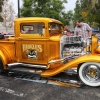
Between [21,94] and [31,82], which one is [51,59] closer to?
[31,82]

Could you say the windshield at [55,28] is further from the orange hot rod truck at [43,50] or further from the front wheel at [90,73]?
the front wheel at [90,73]

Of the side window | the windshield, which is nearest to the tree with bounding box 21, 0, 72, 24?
the windshield

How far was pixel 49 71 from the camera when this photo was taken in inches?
200

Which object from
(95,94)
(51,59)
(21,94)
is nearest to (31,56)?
(51,59)

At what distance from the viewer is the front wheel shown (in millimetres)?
4551

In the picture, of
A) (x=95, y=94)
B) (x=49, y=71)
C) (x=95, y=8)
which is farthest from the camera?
(x=95, y=8)

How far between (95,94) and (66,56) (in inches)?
58.1

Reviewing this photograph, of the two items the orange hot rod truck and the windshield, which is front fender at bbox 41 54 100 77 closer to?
the orange hot rod truck

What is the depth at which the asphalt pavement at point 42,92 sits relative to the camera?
398 cm

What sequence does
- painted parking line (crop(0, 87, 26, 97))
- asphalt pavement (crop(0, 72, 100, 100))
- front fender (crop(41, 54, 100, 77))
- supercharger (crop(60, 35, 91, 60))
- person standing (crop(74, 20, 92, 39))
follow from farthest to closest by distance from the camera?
person standing (crop(74, 20, 92, 39))
supercharger (crop(60, 35, 91, 60))
front fender (crop(41, 54, 100, 77))
painted parking line (crop(0, 87, 26, 97))
asphalt pavement (crop(0, 72, 100, 100))

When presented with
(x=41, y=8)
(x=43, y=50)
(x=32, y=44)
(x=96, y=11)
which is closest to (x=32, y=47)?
(x=32, y=44)

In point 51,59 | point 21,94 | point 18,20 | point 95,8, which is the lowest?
point 21,94

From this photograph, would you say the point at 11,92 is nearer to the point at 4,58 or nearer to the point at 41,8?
the point at 4,58

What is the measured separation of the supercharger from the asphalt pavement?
103 cm
